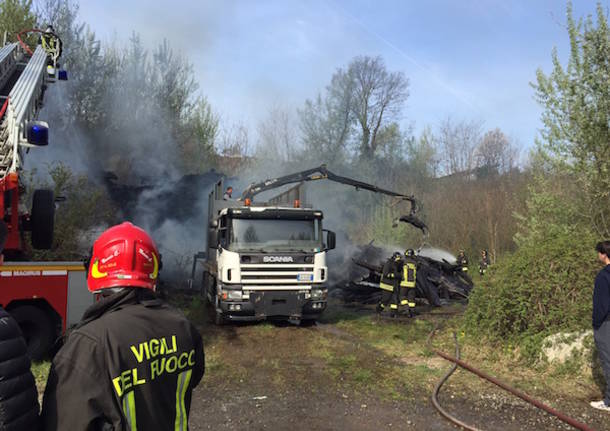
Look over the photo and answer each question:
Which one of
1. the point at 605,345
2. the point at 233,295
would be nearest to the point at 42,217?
the point at 233,295

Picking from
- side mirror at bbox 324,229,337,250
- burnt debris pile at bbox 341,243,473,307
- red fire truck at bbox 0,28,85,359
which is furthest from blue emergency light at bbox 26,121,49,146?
burnt debris pile at bbox 341,243,473,307

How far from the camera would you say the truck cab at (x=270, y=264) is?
9.08m

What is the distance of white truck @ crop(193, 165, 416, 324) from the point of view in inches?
357

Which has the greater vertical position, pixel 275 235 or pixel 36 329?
pixel 275 235

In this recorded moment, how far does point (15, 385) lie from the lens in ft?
4.80

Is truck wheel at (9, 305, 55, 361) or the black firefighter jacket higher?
the black firefighter jacket

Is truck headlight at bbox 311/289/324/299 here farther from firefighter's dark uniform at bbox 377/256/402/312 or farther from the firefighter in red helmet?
the firefighter in red helmet

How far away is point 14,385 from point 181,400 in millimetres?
554

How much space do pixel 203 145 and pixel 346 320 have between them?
718 inches

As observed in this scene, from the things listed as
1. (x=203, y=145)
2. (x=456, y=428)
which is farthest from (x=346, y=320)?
(x=203, y=145)

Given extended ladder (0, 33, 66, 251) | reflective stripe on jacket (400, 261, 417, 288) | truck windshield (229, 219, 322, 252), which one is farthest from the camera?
reflective stripe on jacket (400, 261, 417, 288)

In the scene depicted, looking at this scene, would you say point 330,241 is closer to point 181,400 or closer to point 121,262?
point 181,400

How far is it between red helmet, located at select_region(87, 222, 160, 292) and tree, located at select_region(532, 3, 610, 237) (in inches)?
359

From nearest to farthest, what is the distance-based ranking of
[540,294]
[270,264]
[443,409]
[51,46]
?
1. [443,409]
2. [540,294]
3. [270,264]
4. [51,46]
